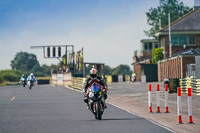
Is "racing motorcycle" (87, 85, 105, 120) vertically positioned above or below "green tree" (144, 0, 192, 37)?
below

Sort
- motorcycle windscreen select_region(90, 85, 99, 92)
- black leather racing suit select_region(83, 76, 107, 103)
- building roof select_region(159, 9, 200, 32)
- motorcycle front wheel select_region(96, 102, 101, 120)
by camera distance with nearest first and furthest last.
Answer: motorcycle front wheel select_region(96, 102, 101, 120), motorcycle windscreen select_region(90, 85, 99, 92), black leather racing suit select_region(83, 76, 107, 103), building roof select_region(159, 9, 200, 32)

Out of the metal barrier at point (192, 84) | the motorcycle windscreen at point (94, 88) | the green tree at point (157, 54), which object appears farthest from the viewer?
the green tree at point (157, 54)

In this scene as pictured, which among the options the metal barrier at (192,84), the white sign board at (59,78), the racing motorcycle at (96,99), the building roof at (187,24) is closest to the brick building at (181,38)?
the building roof at (187,24)

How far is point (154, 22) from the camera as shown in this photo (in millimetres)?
102188

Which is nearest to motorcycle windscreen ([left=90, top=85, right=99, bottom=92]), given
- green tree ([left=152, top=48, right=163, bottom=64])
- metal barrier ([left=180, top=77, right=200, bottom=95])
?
metal barrier ([left=180, top=77, right=200, bottom=95])

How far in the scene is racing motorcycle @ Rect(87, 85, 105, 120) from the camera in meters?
14.1

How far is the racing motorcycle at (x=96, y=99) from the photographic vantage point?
46.3ft

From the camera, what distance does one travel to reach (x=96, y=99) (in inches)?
555

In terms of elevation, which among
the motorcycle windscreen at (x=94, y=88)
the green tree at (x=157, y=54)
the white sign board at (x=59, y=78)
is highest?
the green tree at (x=157, y=54)

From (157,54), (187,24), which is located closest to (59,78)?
(157,54)

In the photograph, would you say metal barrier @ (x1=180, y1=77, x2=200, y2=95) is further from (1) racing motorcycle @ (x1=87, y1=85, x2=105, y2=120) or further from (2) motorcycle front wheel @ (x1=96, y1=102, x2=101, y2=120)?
(2) motorcycle front wheel @ (x1=96, y1=102, x2=101, y2=120)

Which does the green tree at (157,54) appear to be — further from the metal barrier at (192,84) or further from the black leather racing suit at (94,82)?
the black leather racing suit at (94,82)

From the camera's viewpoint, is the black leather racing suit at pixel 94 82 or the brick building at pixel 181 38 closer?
the black leather racing suit at pixel 94 82

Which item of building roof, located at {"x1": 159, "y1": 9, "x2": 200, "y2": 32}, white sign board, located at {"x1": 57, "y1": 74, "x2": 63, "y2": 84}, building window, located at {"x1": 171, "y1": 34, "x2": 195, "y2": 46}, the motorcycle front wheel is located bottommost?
the motorcycle front wheel
